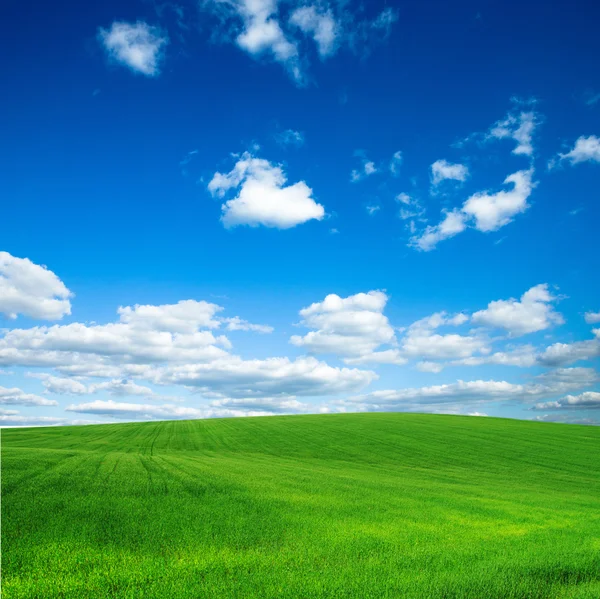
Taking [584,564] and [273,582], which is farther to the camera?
[584,564]

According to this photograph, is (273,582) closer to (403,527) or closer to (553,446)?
(403,527)

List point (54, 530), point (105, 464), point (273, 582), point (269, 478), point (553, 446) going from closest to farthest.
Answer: point (273, 582), point (54, 530), point (269, 478), point (105, 464), point (553, 446)

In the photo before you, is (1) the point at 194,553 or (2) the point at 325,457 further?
(2) the point at 325,457

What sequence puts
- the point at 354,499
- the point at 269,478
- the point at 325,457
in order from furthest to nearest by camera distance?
1. the point at 325,457
2. the point at 269,478
3. the point at 354,499

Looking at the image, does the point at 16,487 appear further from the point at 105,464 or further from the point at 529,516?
the point at 529,516

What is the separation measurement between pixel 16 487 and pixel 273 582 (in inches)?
443

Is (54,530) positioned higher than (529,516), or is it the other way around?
(54,530)

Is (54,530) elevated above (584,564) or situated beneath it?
elevated above

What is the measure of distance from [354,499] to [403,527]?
3993 millimetres

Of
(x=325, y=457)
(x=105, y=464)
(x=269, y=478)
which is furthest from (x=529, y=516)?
(x=325, y=457)

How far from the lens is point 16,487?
15.0m

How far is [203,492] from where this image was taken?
1589 centimetres

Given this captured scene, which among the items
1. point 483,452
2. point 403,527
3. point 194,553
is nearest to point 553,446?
point 483,452

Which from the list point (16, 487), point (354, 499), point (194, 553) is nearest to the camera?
point (194, 553)
